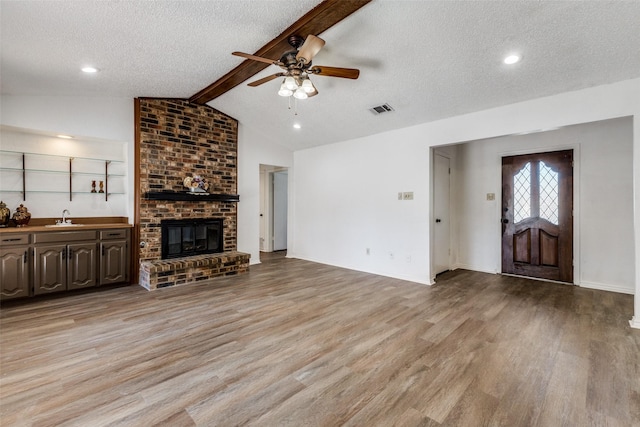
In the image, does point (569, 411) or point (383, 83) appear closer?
point (569, 411)

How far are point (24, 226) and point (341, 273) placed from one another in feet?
15.1

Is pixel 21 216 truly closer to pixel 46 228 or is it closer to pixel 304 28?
pixel 46 228

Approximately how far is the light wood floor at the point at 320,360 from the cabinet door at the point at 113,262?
32 centimetres

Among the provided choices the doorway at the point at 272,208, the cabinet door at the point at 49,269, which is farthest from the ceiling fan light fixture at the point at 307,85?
the doorway at the point at 272,208

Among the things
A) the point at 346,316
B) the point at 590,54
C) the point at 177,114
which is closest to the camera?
the point at 590,54

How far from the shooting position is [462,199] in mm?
5562

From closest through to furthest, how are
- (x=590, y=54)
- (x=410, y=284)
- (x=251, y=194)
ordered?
(x=590, y=54) < (x=410, y=284) < (x=251, y=194)

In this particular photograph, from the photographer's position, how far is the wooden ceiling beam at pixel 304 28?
244cm

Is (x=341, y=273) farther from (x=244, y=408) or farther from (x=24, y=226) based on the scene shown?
(x=24, y=226)

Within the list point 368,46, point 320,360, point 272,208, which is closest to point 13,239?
point 320,360

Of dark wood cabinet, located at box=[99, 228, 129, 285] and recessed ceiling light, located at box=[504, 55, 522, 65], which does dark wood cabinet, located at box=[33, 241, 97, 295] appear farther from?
recessed ceiling light, located at box=[504, 55, 522, 65]

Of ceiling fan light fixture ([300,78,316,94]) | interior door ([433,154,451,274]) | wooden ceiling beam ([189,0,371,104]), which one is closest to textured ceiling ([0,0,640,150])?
wooden ceiling beam ([189,0,371,104])

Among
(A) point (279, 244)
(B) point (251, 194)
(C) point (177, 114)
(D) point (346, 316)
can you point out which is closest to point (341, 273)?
(D) point (346, 316)

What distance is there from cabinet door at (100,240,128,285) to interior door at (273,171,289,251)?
3.86 metres
